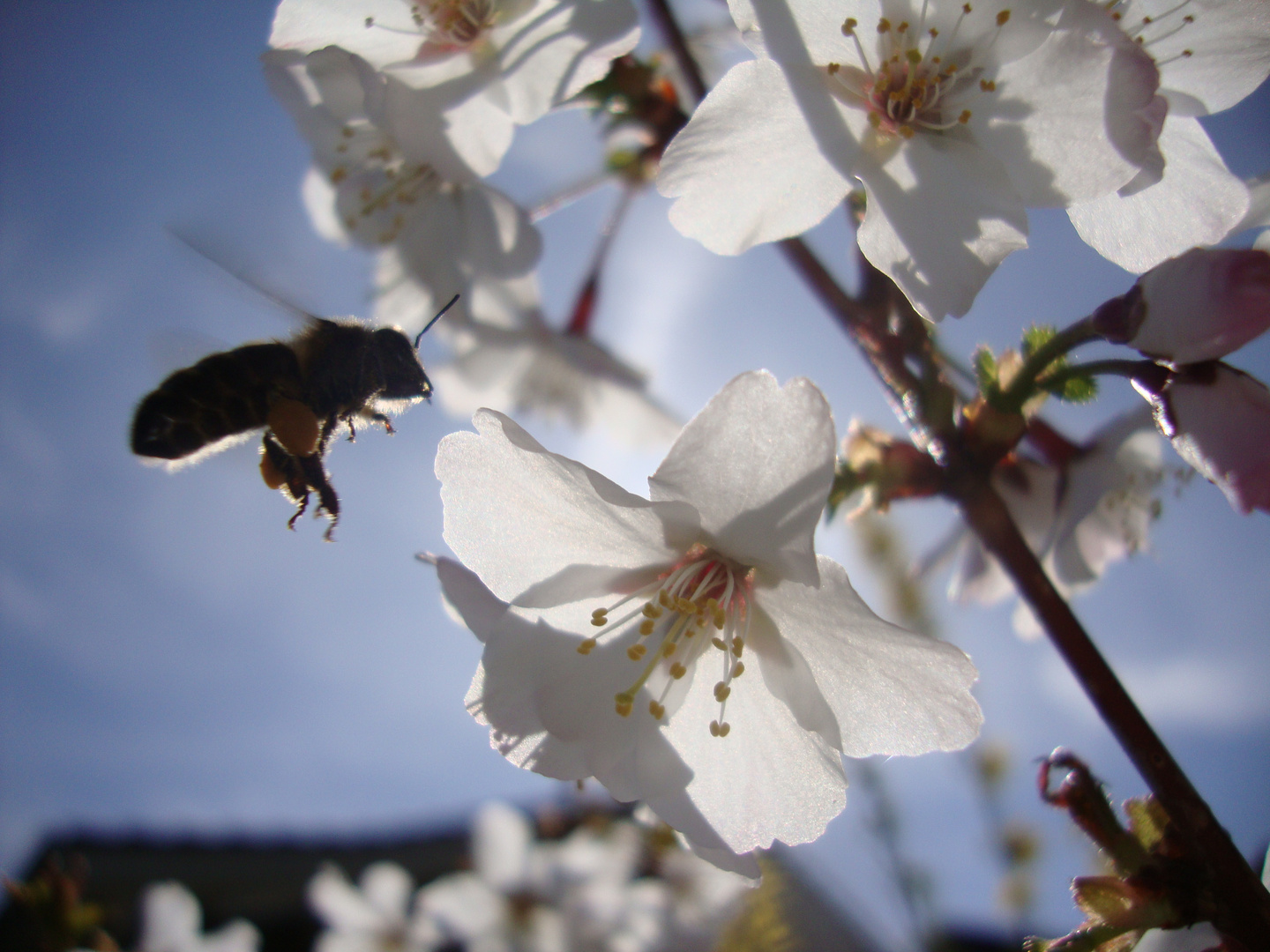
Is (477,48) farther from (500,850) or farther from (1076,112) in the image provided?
(500,850)

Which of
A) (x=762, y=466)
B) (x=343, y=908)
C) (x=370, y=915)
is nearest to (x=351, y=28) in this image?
(x=762, y=466)

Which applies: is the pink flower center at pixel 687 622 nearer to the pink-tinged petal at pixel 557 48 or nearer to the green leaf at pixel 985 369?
the green leaf at pixel 985 369

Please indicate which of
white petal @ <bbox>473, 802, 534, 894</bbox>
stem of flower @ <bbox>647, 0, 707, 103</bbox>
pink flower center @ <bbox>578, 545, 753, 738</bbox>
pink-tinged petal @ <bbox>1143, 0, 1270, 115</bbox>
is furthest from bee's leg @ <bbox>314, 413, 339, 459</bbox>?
white petal @ <bbox>473, 802, 534, 894</bbox>

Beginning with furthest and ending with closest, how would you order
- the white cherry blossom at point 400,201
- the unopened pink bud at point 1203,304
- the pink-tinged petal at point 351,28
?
1. the white cherry blossom at point 400,201
2. the pink-tinged petal at point 351,28
3. the unopened pink bud at point 1203,304

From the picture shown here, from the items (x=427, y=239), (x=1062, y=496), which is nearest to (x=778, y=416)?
(x=1062, y=496)

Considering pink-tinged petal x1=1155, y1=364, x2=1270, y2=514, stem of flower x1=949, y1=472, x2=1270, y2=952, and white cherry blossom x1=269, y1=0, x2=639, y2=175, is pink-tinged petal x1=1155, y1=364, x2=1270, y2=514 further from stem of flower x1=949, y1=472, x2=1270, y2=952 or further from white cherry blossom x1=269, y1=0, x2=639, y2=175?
white cherry blossom x1=269, y1=0, x2=639, y2=175

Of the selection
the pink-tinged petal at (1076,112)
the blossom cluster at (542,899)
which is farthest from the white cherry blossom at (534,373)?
the blossom cluster at (542,899)
